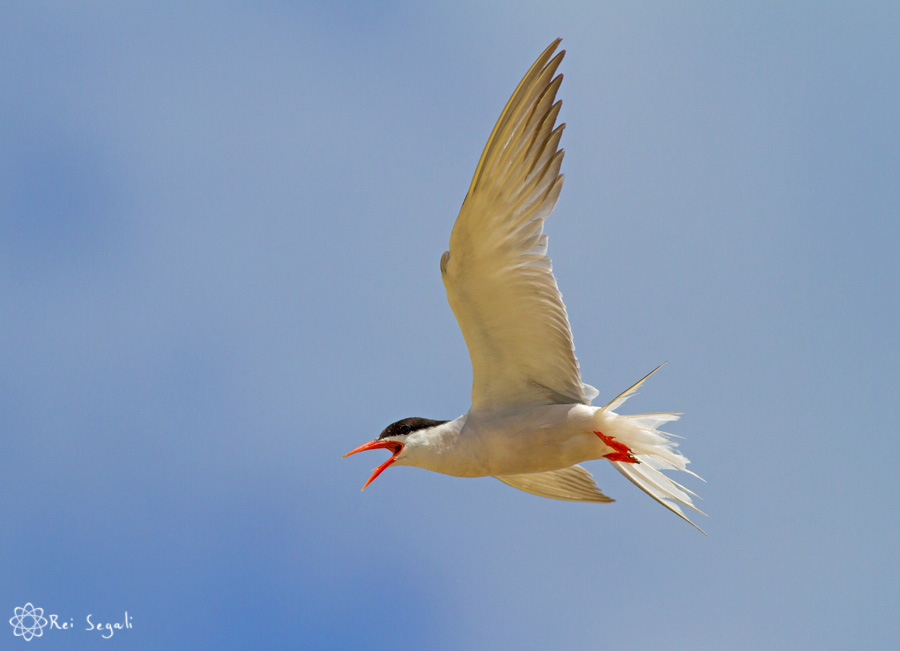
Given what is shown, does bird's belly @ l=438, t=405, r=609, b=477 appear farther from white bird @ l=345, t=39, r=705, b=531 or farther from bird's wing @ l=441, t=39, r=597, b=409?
bird's wing @ l=441, t=39, r=597, b=409

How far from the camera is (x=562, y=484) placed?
7387 millimetres

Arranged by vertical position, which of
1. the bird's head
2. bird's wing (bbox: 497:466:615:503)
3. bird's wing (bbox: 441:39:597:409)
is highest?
bird's wing (bbox: 441:39:597:409)

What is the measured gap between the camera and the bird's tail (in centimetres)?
578

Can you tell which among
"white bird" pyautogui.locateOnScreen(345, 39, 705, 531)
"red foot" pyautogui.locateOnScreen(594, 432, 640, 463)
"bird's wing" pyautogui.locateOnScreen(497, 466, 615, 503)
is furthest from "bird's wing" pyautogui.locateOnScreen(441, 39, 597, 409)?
Result: "bird's wing" pyautogui.locateOnScreen(497, 466, 615, 503)

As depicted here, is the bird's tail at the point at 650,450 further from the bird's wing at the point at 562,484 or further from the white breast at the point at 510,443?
the bird's wing at the point at 562,484

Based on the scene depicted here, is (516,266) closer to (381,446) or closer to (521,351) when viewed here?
(521,351)

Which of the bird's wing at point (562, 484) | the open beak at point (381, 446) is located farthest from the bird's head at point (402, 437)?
the bird's wing at point (562, 484)

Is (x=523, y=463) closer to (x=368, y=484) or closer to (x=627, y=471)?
(x=627, y=471)

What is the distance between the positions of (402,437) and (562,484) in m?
1.68

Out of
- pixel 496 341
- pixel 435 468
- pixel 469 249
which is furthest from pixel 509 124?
pixel 435 468

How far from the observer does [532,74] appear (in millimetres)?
5398

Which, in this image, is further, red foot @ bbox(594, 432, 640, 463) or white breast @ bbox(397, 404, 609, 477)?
white breast @ bbox(397, 404, 609, 477)

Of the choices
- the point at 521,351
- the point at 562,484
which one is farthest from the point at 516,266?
the point at 562,484

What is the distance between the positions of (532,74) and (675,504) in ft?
10.3
